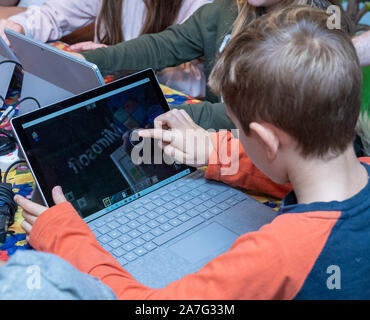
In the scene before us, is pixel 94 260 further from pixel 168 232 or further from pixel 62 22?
pixel 62 22

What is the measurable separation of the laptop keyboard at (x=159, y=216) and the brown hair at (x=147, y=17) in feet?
2.93

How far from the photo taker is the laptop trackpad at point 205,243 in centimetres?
76

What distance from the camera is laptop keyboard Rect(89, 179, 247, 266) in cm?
78

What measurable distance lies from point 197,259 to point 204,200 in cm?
17

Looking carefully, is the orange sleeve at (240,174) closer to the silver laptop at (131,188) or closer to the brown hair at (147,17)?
the silver laptop at (131,188)

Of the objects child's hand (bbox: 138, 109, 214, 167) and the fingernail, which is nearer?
the fingernail

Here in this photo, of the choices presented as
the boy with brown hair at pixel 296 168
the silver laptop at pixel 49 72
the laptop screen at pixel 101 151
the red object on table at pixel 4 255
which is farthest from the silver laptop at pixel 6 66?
the boy with brown hair at pixel 296 168

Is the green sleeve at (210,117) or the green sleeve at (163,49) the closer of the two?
the green sleeve at (210,117)

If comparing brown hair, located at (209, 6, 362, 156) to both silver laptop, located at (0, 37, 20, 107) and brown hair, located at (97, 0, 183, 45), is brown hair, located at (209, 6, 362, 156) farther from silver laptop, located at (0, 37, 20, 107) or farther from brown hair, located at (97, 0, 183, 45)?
brown hair, located at (97, 0, 183, 45)

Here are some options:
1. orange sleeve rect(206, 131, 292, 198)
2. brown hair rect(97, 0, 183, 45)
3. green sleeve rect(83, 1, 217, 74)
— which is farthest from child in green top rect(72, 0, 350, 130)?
orange sleeve rect(206, 131, 292, 198)

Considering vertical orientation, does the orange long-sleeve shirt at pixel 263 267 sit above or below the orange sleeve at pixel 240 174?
above

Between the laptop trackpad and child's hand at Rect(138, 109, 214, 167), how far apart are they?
0.60 ft

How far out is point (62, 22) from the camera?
171 cm

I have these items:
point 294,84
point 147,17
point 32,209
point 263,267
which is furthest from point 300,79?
point 147,17
